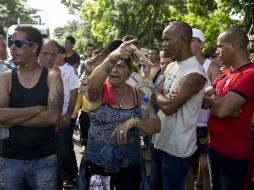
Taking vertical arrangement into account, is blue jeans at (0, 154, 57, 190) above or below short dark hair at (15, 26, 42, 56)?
below

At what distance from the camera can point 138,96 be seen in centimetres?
354

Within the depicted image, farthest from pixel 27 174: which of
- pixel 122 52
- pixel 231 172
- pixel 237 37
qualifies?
pixel 237 37

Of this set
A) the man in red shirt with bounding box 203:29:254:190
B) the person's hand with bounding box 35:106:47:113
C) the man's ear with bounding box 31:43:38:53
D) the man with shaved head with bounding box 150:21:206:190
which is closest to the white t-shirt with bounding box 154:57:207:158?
the man with shaved head with bounding box 150:21:206:190

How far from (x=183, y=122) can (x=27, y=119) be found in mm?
1334

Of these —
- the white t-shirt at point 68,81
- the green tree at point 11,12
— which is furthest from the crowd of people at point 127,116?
the green tree at point 11,12

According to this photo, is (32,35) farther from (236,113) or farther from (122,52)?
(236,113)

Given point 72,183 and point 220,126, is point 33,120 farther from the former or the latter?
point 72,183

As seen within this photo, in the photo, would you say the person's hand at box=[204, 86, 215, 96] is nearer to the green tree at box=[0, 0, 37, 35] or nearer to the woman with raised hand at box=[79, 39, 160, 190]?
the woman with raised hand at box=[79, 39, 160, 190]

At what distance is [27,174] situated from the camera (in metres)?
3.42

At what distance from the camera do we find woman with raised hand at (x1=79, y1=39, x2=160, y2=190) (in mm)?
3250

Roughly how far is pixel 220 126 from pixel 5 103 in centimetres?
185

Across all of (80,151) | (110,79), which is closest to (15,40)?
(110,79)

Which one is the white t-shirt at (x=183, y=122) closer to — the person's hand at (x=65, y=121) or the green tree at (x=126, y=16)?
the person's hand at (x=65, y=121)

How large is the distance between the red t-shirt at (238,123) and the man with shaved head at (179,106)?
235 mm
